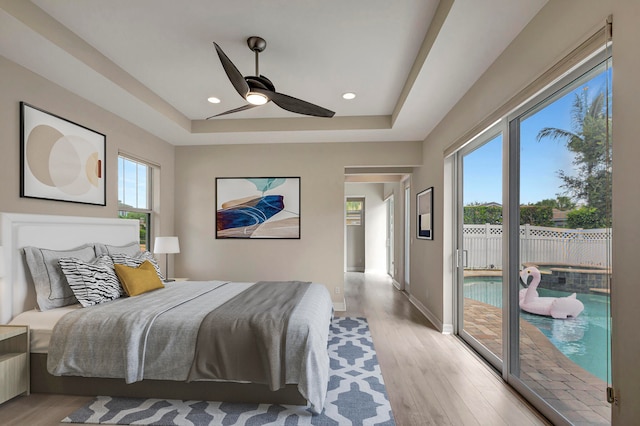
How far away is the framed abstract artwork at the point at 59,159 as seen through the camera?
8.62 feet

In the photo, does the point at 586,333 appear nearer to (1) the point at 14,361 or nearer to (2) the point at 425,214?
(2) the point at 425,214

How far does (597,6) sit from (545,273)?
151 centimetres

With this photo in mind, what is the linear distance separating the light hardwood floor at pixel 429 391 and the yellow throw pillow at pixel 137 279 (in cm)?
88

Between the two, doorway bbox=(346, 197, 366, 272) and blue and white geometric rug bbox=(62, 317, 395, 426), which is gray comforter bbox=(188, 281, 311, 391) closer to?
blue and white geometric rug bbox=(62, 317, 395, 426)

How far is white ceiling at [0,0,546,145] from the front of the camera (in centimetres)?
213

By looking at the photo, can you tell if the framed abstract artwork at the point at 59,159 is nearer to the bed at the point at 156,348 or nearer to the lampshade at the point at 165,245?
the bed at the point at 156,348

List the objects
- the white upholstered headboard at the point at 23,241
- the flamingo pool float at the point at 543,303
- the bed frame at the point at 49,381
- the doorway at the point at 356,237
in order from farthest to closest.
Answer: the doorway at the point at 356,237 → the white upholstered headboard at the point at 23,241 → the bed frame at the point at 49,381 → the flamingo pool float at the point at 543,303

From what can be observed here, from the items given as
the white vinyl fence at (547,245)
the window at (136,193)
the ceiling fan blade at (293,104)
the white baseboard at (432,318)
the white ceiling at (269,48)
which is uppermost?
the white ceiling at (269,48)

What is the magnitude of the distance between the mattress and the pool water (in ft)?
11.1

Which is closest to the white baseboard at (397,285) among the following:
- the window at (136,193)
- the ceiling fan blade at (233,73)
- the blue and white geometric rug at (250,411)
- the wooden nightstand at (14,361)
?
the blue and white geometric rug at (250,411)

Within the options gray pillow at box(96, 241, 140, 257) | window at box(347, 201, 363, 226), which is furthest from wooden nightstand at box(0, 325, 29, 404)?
window at box(347, 201, 363, 226)

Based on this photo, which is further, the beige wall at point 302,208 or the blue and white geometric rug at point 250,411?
the beige wall at point 302,208

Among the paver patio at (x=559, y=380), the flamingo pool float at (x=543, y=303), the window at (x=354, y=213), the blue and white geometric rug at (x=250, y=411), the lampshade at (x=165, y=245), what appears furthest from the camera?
the window at (x=354, y=213)

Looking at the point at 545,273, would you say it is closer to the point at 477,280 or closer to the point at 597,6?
the point at 477,280
